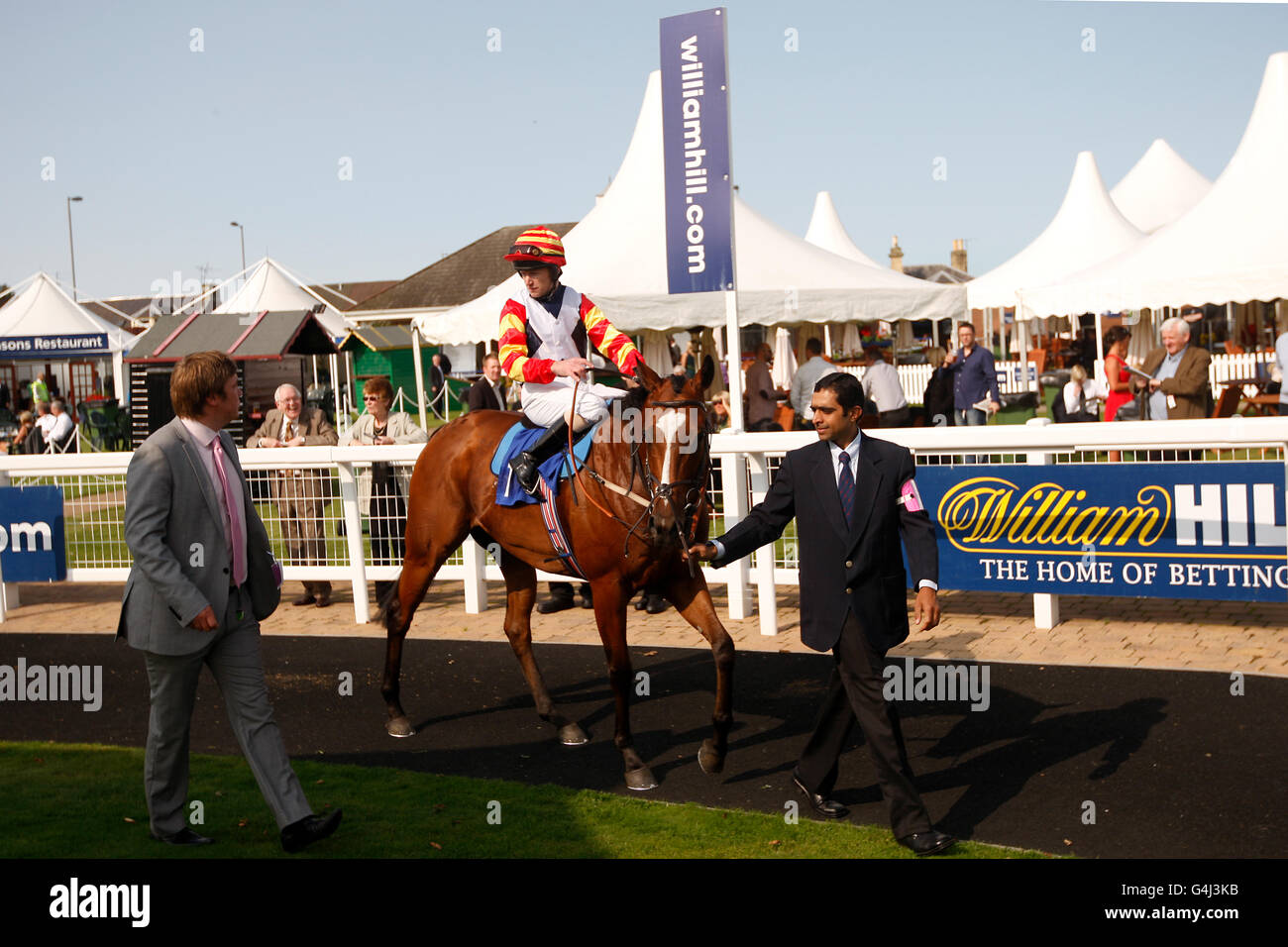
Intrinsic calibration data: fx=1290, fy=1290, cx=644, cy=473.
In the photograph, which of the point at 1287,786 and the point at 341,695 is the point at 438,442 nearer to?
the point at 341,695

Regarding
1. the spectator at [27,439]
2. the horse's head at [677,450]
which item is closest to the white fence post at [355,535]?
the horse's head at [677,450]

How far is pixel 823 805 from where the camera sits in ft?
17.7

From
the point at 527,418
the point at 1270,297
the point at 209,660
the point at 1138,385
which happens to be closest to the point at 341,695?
the point at 527,418

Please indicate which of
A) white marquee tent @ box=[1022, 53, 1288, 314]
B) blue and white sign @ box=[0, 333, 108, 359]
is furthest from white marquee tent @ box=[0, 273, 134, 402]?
white marquee tent @ box=[1022, 53, 1288, 314]

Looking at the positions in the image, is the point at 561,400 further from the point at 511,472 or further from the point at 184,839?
the point at 184,839

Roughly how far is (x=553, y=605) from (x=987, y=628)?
338cm

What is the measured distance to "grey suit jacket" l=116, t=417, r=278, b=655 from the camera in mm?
4863

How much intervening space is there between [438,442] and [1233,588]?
482 cm

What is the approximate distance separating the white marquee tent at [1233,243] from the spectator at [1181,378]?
478 centimetres

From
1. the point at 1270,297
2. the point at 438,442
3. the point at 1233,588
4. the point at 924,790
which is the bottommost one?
the point at 924,790

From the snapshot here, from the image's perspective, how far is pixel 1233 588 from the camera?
7688 mm

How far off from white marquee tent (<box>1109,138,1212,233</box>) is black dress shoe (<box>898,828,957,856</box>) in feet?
105

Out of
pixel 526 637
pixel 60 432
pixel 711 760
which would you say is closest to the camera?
pixel 711 760

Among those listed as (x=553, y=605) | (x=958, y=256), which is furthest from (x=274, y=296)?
(x=958, y=256)
